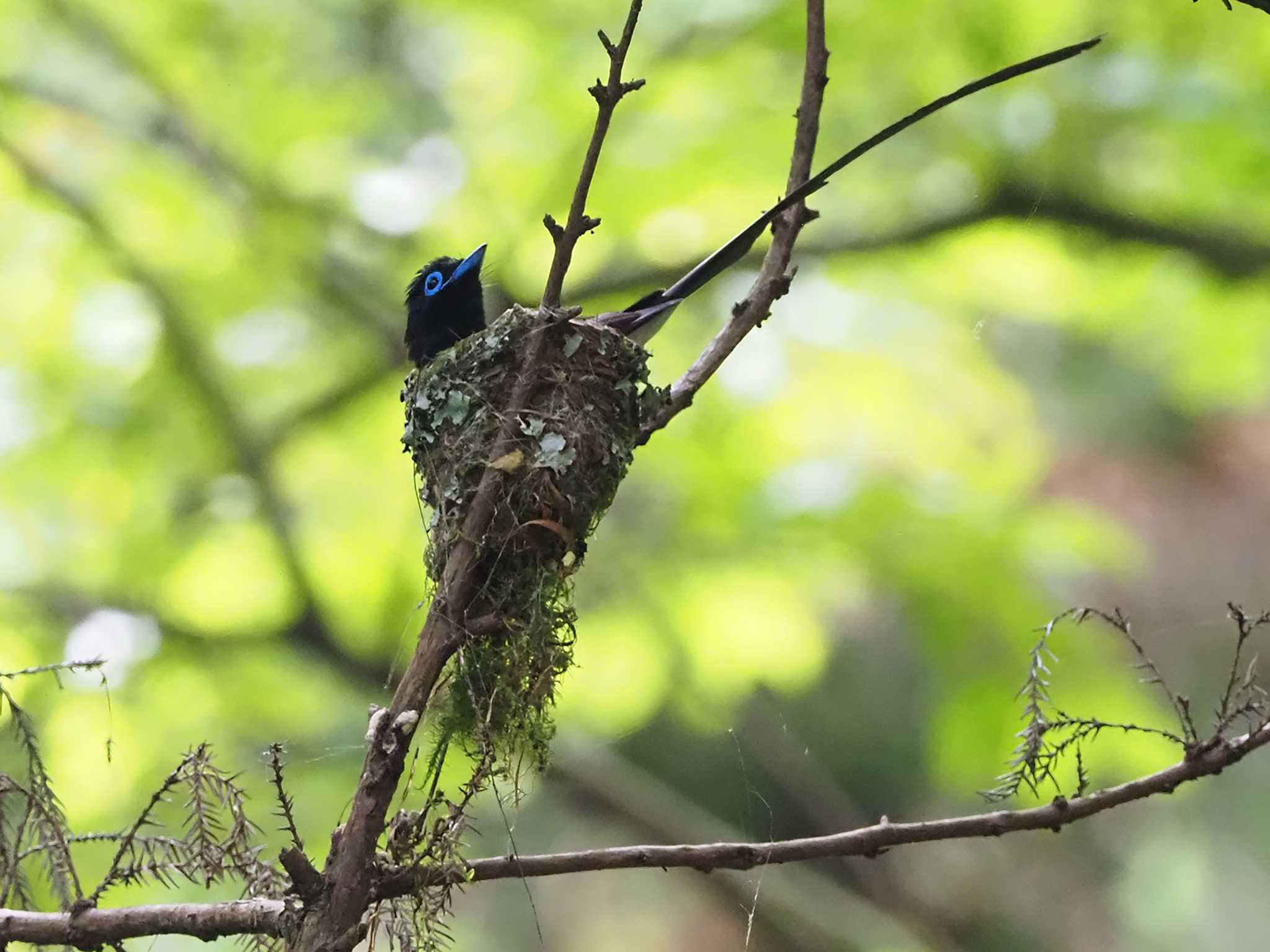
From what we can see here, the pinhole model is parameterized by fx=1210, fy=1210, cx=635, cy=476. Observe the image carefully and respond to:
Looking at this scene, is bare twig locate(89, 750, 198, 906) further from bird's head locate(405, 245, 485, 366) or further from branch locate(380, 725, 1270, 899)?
bird's head locate(405, 245, 485, 366)

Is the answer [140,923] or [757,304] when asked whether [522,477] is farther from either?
[140,923]

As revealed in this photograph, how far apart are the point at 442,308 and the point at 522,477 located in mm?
1301

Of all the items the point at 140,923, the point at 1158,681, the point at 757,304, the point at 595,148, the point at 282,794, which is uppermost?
the point at 757,304

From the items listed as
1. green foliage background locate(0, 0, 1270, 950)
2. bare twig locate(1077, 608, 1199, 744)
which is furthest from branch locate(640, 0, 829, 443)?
green foliage background locate(0, 0, 1270, 950)

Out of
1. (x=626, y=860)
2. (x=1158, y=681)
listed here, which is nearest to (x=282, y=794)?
(x=626, y=860)

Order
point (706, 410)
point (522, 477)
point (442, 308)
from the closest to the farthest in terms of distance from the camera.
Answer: point (522, 477), point (442, 308), point (706, 410)

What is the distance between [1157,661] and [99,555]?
11.0 ft

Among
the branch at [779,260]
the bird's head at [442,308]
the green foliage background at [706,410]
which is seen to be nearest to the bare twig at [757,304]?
the branch at [779,260]

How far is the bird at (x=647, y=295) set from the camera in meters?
1.54

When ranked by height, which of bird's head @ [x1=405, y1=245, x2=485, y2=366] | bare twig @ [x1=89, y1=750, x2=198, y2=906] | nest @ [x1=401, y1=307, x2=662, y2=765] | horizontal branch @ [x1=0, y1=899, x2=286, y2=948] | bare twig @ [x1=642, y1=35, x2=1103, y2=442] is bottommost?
horizontal branch @ [x1=0, y1=899, x2=286, y2=948]

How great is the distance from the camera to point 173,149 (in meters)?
4.23

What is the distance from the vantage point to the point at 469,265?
111 inches

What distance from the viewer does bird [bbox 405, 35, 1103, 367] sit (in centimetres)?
154

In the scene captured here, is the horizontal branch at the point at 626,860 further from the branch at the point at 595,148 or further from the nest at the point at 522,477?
the branch at the point at 595,148
